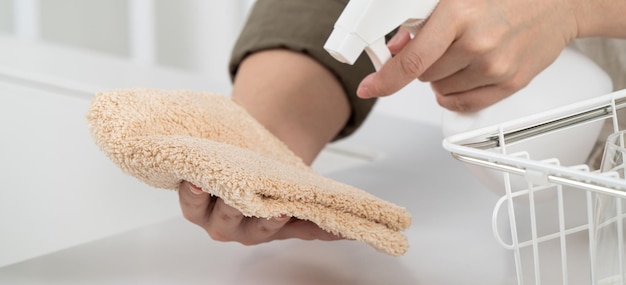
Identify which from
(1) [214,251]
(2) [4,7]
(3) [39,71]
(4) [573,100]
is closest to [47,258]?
(1) [214,251]

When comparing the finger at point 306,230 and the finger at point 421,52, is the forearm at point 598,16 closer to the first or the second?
the finger at point 421,52

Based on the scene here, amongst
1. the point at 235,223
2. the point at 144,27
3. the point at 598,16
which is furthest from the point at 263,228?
the point at 144,27

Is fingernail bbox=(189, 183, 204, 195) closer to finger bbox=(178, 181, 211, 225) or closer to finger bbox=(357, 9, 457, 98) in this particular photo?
finger bbox=(178, 181, 211, 225)

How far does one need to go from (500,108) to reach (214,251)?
213 millimetres

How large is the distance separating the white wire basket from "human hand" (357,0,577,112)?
0.16 ft

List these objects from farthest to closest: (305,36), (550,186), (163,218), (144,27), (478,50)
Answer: (144,27) < (305,36) < (163,218) < (478,50) < (550,186)

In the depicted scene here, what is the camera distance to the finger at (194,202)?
470 mm

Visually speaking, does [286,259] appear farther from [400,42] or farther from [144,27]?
[144,27]

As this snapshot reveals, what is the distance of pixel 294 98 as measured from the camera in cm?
71

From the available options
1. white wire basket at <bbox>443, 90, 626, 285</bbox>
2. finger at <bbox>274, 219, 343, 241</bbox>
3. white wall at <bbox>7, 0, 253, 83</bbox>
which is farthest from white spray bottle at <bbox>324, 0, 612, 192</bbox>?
white wall at <bbox>7, 0, 253, 83</bbox>

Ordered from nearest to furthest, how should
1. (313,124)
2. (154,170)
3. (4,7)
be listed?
1. (154,170)
2. (313,124)
3. (4,7)

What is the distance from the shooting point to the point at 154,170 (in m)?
0.45

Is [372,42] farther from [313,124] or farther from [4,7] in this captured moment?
[4,7]

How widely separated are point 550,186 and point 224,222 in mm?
195
